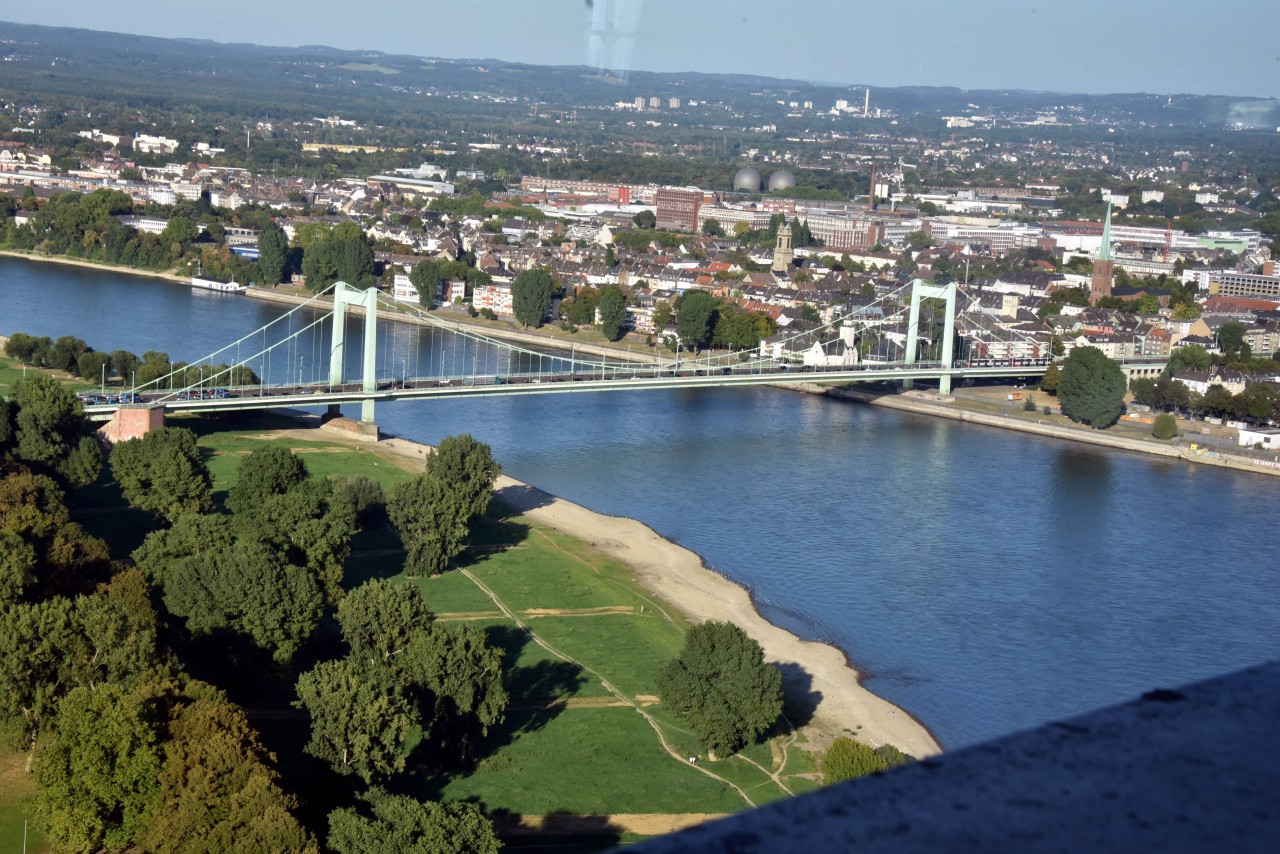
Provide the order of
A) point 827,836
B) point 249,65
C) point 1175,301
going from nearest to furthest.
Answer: point 827,836 < point 1175,301 < point 249,65

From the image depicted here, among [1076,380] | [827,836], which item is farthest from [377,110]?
[827,836]

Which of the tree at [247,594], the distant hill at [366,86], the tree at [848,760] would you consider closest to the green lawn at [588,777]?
the tree at [848,760]

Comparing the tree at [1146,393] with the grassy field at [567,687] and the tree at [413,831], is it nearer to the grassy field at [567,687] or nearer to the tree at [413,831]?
the grassy field at [567,687]

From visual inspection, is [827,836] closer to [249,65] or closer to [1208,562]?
[1208,562]

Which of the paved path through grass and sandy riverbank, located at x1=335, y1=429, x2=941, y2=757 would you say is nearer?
the paved path through grass

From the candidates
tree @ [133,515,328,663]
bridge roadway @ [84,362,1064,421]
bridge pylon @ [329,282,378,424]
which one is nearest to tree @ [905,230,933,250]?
bridge roadway @ [84,362,1064,421]

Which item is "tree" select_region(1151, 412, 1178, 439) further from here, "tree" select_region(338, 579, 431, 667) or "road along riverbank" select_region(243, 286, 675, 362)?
"tree" select_region(338, 579, 431, 667)
